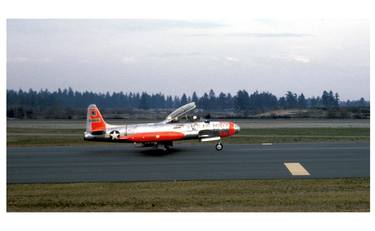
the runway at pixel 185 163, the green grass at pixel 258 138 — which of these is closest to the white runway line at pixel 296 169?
the runway at pixel 185 163

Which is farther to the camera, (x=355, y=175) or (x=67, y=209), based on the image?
(x=355, y=175)

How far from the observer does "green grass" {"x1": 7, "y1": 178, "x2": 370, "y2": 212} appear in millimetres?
14289

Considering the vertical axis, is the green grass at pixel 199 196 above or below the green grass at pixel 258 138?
below

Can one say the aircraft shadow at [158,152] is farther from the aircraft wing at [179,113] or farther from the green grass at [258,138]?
the green grass at [258,138]

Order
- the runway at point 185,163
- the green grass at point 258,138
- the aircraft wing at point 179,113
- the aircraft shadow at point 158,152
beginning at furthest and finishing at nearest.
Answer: the green grass at point 258,138 → the aircraft wing at point 179,113 → the aircraft shadow at point 158,152 → the runway at point 185,163

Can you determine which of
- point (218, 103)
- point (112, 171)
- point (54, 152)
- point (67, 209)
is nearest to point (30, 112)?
point (218, 103)

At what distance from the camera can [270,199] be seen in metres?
15.0

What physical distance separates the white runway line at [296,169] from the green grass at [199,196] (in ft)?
4.63

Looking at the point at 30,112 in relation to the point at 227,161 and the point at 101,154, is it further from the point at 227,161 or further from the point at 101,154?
the point at 227,161

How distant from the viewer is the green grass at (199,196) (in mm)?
14289

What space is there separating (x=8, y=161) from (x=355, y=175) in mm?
17341

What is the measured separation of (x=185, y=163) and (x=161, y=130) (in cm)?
427

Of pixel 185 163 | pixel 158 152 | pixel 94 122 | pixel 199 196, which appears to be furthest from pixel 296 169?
pixel 94 122

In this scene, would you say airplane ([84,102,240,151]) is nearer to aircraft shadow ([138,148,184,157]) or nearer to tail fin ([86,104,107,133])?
tail fin ([86,104,107,133])
